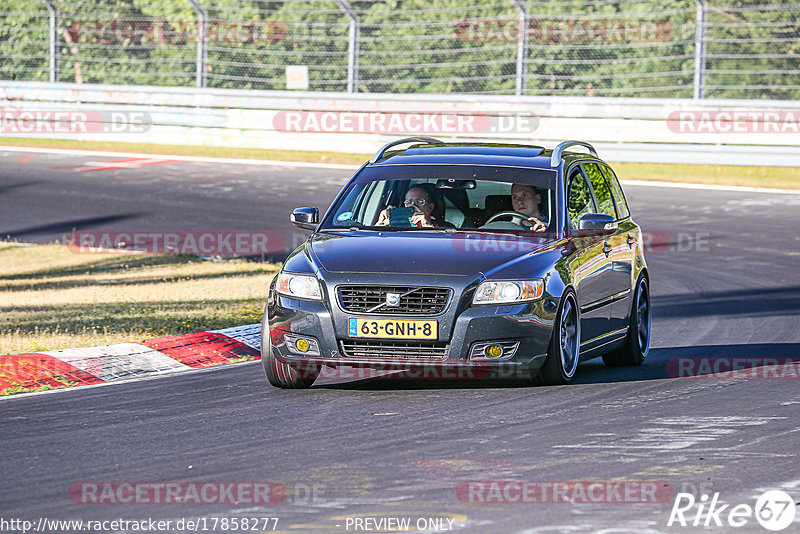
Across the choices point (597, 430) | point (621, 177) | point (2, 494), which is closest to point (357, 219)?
point (597, 430)

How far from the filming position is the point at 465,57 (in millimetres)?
29219

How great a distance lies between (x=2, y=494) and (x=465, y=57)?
23.8m

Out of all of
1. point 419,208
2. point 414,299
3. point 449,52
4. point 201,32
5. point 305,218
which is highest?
point 201,32

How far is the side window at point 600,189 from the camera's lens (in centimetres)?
1080

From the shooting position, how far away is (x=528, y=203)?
32.4 ft

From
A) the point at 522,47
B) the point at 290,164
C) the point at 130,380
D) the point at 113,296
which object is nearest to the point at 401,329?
the point at 130,380

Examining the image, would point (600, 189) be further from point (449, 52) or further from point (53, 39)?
point (53, 39)

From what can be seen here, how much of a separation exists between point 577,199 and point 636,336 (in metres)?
1.25

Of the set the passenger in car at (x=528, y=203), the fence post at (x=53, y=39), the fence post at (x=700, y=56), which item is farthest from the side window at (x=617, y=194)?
the fence post at (x=53, y=39)

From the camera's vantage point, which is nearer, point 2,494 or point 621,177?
point 2,494

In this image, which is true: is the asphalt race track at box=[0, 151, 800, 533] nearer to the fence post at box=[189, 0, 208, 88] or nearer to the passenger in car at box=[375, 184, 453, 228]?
the passenger in car at box=[375, 184, 453, 228]

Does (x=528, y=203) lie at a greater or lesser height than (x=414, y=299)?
greater

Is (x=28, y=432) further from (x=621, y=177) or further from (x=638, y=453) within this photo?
(x=621, y=177)

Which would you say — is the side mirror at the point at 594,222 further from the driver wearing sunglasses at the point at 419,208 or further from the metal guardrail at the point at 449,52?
the metal guardrail at the point at 449,52
